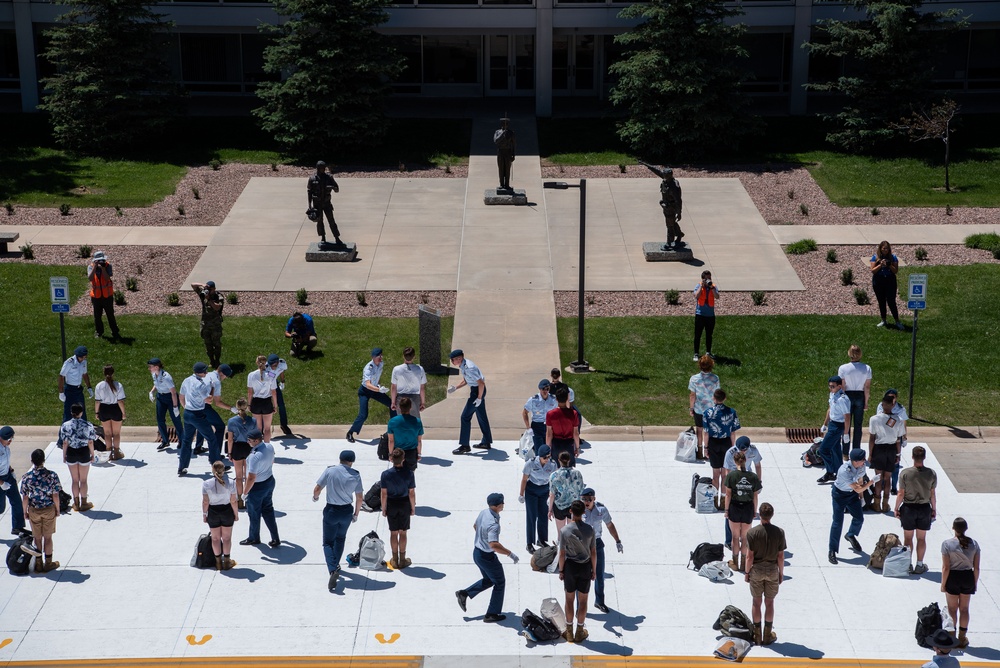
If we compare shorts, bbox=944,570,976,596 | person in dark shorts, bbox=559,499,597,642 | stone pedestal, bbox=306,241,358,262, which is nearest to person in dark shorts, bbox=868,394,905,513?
shorts, bbox=944,570,976,596

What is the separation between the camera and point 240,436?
1728cm

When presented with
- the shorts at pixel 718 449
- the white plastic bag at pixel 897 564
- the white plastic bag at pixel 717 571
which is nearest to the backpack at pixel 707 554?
the white plastic bag at pixel 717 571

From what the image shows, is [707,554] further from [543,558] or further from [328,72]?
[328,72]

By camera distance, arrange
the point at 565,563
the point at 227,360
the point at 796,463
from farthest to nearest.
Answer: the point at 227,360 → the point at 796,463 → the point at 565,563

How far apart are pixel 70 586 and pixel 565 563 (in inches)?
244

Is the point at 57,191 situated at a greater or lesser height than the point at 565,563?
greater

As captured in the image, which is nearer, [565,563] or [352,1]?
[565,563]

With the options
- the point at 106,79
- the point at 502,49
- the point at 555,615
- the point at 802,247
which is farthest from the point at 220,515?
the point at 502,49

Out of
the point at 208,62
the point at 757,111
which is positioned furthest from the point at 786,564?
the point at 208,62

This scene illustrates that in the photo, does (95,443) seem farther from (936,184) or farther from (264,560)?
(936,184)

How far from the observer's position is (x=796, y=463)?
19.3m

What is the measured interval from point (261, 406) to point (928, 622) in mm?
9910

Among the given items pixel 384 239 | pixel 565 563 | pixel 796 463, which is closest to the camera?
pixel 565 563

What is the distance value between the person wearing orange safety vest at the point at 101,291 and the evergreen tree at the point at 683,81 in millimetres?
16352
